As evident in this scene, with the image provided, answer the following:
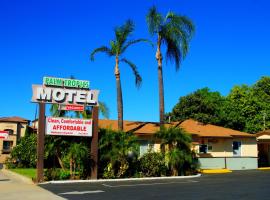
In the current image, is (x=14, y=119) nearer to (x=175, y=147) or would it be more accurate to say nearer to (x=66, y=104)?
(x=66, y=104)

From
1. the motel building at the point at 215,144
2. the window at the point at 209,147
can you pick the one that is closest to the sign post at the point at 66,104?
the motel building at the point at 215,144

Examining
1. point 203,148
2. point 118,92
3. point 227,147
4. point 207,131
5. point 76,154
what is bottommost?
point 76,154

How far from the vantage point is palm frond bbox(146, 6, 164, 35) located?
28.2m

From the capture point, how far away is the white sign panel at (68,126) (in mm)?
21547

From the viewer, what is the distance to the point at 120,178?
22.7 meters

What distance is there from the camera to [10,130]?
166 feet

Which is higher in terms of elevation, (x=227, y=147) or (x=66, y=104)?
(x=66, y=104)

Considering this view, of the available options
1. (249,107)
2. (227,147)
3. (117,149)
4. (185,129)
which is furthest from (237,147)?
(249,107)

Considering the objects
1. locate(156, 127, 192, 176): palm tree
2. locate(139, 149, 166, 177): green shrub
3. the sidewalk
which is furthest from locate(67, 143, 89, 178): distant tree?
locate(156, 127, 192, 176): palm tree

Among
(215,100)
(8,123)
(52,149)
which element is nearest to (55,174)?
(52,149)

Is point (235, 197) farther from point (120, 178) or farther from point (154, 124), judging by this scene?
point (154, 124)

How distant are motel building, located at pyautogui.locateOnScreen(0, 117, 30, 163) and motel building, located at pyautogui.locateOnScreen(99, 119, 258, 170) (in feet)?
68.0

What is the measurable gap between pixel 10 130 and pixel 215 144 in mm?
28895

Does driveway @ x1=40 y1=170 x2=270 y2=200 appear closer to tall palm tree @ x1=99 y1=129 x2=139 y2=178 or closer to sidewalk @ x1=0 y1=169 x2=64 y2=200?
sidewalk @ x1=0 y1=169 x2=64 y2=200
